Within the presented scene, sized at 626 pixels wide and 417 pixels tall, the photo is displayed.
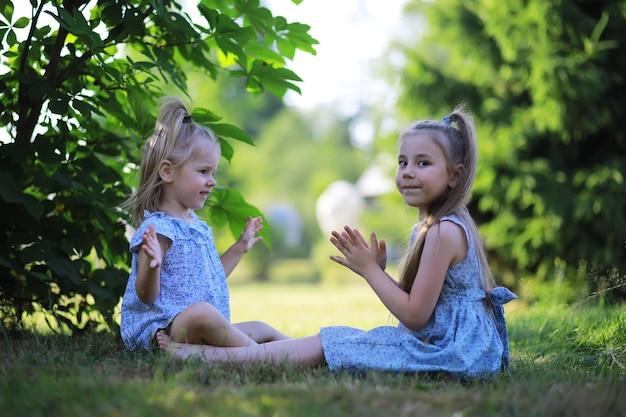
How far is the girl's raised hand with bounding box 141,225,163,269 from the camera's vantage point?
93.8 inches

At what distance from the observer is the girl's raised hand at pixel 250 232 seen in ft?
10.3

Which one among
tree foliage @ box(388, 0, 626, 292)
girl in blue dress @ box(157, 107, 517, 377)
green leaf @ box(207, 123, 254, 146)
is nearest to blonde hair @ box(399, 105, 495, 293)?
girl in blue dress @ box(157, 107, 517, 377)

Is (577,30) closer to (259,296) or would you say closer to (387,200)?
(387,200)

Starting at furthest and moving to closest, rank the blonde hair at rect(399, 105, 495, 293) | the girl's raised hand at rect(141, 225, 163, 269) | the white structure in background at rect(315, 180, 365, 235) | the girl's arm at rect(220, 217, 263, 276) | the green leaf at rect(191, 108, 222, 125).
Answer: the white structure in background at rect(315, 180, 365, 235) → the girl's arm at rect(220, 217, 263, 276) → the green leaf at rect(191, 108, 222, 125) → the blonde hair at rect(399, 105, 495, 293) → the girl's raised hand at rect(141, 225, 163, 269)

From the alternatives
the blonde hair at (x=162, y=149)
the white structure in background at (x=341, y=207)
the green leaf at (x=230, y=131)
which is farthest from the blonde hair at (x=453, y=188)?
the white structure in background at (x=341, y=207)

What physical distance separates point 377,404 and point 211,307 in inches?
38.4

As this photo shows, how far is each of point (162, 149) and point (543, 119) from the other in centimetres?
528

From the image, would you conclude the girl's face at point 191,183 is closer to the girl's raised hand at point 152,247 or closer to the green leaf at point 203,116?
the green leaf at point 203,116

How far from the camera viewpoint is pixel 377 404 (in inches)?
70.1

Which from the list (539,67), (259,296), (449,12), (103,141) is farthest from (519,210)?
(103,141)

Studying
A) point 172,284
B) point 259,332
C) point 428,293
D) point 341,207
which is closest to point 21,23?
point 172,284

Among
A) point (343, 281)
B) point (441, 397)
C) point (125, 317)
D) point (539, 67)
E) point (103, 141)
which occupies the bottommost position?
point (343, 281)

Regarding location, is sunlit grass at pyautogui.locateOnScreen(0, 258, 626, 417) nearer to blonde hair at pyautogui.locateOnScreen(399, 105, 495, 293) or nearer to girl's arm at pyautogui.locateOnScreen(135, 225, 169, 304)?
girl's arm at pyautogui.locateOnScreen(135, 225, 169, 304)

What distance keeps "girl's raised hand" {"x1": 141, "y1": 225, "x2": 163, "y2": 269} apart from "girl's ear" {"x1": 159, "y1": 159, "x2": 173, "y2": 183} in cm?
41
